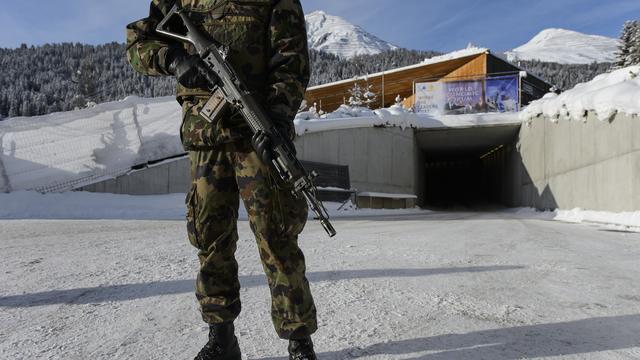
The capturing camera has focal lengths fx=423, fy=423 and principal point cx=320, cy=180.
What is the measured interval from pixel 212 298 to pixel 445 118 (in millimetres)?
15966

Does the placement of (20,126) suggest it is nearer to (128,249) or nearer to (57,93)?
(128,249)

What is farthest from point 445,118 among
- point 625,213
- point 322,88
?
point 322,88

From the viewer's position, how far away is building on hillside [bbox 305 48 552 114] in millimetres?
16391

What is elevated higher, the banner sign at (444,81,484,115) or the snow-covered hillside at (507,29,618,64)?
the snow-covered hillside at (507,29,618,64)

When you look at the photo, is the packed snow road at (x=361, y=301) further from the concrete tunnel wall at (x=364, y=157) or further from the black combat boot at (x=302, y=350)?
the concrete tunnel wall at (x=364, y=157)

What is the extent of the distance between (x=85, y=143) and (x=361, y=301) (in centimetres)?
1013

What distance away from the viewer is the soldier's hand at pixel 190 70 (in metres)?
1.88

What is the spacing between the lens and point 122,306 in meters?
2.67

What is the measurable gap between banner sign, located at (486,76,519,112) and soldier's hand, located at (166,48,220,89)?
53.6 ft

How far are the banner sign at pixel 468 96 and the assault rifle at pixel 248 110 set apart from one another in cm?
1593

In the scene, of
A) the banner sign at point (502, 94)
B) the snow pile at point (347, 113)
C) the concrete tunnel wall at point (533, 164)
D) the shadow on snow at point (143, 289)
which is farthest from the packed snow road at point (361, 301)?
the banner sign at point (502, 94)

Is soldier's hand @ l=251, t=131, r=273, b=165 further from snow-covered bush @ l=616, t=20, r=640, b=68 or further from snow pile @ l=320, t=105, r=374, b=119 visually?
A: snow-covered bush @ l=616, t=20, r=640, b=68

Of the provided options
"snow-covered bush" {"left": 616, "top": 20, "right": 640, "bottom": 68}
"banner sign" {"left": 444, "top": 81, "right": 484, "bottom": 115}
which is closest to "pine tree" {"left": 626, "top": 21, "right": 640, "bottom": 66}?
"snow-covered bush" {"left": 616, "top": 20, "right": 640, "bottom": 68}

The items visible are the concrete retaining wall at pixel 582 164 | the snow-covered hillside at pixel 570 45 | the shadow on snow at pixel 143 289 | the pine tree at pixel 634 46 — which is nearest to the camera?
the shadow on snow at pixel 143 289
